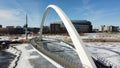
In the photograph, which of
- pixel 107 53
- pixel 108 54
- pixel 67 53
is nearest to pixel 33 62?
pixel 67 53

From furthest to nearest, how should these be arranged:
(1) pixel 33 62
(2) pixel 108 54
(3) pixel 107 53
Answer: (3) pixel 107 53
(2) pixel 108 54
(1) pixel 33 62

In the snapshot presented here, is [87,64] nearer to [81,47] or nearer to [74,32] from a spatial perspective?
[81,47]

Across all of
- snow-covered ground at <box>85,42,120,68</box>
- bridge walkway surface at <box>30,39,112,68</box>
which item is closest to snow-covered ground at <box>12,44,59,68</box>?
bridge walkway surface at <box>30,39,112,68</box>

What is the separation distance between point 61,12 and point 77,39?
22.3 feet

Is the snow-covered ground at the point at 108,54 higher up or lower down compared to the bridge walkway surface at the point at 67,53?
lower down

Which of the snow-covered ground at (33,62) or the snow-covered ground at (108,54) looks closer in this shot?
the snow-covered ground at (33,62)

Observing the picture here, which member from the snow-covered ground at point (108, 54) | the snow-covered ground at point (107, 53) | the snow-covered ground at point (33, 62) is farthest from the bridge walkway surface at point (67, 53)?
the snow-covered ground at point (33, 62)

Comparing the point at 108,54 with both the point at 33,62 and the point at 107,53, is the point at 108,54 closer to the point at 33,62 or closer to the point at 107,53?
the point at 107,53

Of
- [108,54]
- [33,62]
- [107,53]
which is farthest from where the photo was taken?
[107,53]

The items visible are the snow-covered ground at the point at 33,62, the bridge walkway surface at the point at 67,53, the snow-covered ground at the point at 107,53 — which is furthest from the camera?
the snow-covered ground at the point at 107,53

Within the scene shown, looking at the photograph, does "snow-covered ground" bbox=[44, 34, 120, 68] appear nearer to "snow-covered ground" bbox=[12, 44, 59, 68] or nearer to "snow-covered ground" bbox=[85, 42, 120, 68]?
"snow-covered ground" bbox=[85, 42, 120, 68]

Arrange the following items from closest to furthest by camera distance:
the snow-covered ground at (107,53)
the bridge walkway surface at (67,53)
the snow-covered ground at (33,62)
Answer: the bridge walkway surface at (67,53) < the snow-covered ground at (33,62) < the snow-covered ground at (107,53)

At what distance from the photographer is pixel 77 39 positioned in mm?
16000

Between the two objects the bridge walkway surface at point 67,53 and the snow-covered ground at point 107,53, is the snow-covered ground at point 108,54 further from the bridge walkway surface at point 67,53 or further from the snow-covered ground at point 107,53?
the bridge walkway surface at point 67,53
